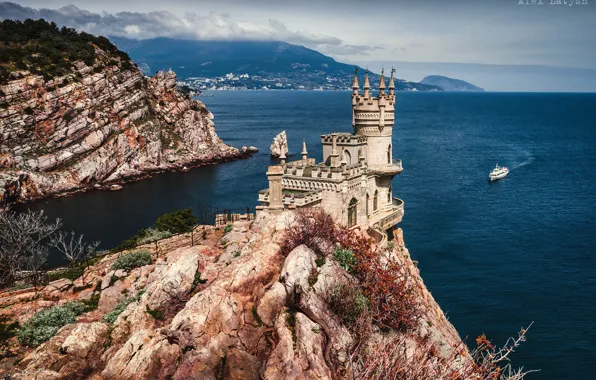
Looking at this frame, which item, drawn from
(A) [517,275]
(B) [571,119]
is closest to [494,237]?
(A) [517,275]

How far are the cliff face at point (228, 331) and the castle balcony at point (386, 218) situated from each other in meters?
17.7

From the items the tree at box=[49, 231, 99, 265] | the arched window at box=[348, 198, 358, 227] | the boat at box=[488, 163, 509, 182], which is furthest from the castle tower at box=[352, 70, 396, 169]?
the boat at box=[488, 163, 509, 182]

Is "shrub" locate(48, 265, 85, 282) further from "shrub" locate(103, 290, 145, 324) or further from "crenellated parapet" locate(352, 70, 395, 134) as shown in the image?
"crenellated parapet" locate(352, 70, 395, 134)

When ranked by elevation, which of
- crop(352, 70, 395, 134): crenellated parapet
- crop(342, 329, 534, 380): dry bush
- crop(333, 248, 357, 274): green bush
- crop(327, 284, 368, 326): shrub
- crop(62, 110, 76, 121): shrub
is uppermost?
crop(352, 70, 395, 134): crenellated parapet

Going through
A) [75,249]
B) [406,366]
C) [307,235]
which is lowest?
[75,249]

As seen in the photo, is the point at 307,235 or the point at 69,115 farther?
the point at 69,115

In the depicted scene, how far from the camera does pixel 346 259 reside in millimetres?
20953

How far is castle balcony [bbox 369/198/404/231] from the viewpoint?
127 feet

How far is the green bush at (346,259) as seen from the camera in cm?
2067

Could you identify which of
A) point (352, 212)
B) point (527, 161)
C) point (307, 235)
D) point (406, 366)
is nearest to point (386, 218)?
point (352, 212)

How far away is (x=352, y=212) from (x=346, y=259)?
15.0 m

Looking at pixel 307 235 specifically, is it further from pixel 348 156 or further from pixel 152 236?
pixel 348 156

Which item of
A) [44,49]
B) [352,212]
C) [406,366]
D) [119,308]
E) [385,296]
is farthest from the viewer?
[44,49]

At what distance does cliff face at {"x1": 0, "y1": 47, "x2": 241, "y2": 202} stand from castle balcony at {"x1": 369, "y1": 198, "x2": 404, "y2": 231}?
54610 millimetres
